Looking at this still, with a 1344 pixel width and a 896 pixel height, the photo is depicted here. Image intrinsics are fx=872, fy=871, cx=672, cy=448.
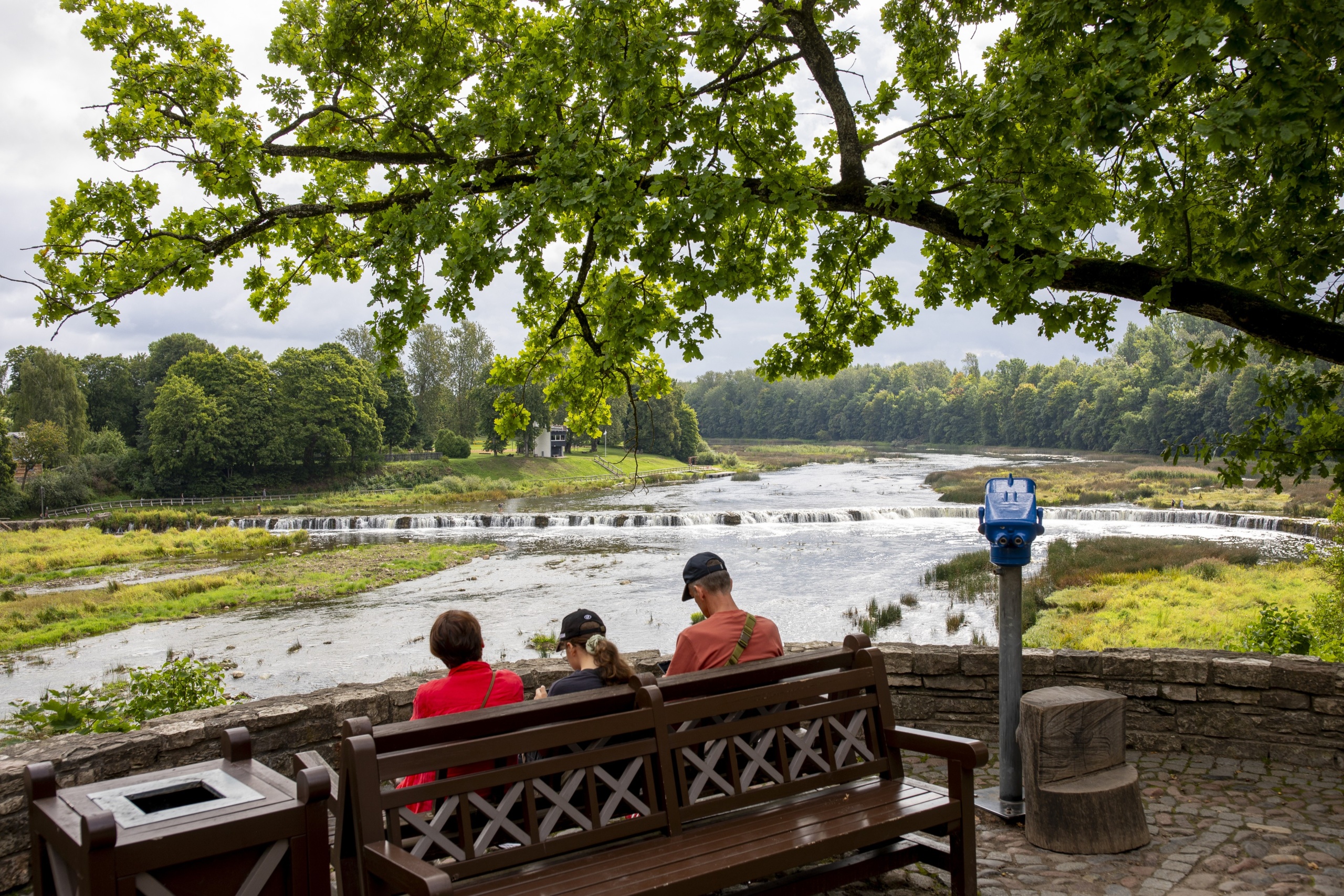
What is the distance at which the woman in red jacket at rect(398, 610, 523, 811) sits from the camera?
3105mm

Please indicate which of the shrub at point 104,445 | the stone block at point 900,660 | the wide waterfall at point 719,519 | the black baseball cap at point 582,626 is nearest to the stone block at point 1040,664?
the stone block at point 900,660

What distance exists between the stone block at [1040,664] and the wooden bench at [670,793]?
206 centimetres

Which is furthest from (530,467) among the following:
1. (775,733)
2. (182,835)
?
(182,835)

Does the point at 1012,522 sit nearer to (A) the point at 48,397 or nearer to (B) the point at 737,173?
(B) the point at 737,173

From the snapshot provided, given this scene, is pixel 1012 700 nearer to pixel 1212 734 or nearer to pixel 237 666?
pixel 1212 734

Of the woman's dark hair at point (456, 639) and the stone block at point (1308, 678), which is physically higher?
the woman's dark hair at point (456, 639)

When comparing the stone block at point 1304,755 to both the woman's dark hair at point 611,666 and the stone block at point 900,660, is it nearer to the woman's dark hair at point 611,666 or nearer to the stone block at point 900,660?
the stone block at point 900,660

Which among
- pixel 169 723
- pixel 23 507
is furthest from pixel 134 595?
pixel 23 507

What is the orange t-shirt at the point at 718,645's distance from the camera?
139 inches

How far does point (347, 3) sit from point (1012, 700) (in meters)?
7.61

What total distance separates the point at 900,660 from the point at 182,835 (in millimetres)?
4113

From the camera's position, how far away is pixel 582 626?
3492 millimetres

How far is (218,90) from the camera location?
750 centimetres

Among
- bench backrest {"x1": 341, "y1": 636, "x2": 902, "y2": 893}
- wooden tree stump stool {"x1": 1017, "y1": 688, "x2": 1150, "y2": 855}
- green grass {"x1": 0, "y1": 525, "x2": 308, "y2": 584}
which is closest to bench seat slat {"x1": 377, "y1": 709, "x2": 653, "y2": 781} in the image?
bench backrest {"x1": 341, "y1": 636, "x2": 902, "y2": 893}
